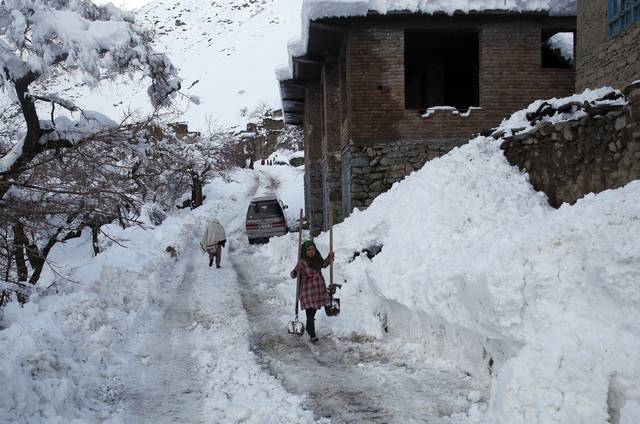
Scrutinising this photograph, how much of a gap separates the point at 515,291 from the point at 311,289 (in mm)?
3567

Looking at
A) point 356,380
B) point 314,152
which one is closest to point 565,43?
point 314,152

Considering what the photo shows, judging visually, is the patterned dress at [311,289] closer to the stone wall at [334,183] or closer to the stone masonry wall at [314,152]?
the stone wall at [334,183]

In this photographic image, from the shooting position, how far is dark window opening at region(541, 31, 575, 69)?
14.3 metres

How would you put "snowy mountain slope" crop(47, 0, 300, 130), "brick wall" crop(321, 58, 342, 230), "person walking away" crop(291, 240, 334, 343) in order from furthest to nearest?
"snowy mountain slope" crop(47, 0, 300, 130) < "brick wall" crop(321, 58, 342, 230) < "person walking away" crop(291, 240, 334, 343)

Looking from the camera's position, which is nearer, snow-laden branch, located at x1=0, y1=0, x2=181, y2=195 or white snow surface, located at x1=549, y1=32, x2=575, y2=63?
snow-laden branch, located at x1=0, y1=0, x2=181, y2=195

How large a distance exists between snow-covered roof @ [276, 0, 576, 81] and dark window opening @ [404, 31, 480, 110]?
10.4ft

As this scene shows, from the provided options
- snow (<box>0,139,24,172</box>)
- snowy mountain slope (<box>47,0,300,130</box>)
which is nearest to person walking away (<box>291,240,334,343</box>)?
snow (<box>0,139,24,172</box>)

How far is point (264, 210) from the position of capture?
20.3m

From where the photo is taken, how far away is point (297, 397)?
5.34m

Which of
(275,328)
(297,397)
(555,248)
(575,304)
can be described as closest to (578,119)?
(555,248)

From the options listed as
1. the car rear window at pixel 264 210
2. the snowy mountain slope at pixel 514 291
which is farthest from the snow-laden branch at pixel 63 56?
the car rear window at pixel 264 210

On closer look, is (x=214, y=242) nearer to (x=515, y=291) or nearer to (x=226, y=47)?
(x=515, y=291)

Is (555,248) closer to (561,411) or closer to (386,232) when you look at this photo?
(561,411)

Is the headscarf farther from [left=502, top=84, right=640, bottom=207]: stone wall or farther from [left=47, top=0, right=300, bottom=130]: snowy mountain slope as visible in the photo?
[left=47, top=0, right=300, bottom=130]: snowy mountain slope
